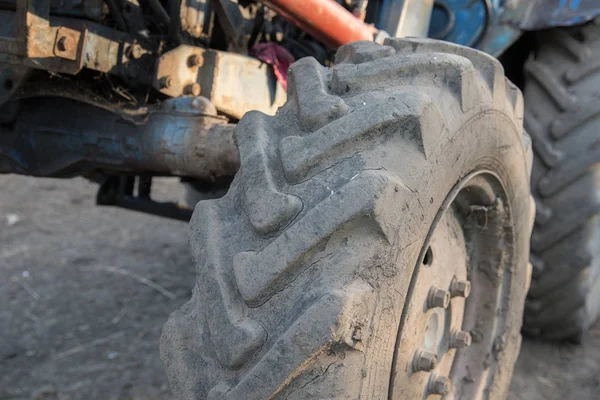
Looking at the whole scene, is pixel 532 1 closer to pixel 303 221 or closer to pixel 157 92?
pixel 157 92

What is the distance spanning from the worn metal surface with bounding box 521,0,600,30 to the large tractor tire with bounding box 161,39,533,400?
2.46 feet

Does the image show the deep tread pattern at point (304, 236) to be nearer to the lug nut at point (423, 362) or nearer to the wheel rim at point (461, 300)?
the wheel rim at point (461, 300)

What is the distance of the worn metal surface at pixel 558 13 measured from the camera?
1.92 metres

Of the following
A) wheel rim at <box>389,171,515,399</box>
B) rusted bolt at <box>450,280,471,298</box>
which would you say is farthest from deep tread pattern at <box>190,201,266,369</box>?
rusted bolt at <box>450,280,471,298</box>

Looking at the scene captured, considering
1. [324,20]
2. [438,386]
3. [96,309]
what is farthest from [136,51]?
[96,309]

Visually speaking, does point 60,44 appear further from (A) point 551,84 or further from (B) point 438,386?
(A) point 551,84

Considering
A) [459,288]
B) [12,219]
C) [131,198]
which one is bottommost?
[12,219]

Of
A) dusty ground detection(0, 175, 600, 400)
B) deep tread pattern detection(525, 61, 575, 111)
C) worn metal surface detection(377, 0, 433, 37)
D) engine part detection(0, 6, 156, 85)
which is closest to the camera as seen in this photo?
engine part detection(0, 6, 156, 85)

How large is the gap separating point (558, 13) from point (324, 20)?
0.83 meters

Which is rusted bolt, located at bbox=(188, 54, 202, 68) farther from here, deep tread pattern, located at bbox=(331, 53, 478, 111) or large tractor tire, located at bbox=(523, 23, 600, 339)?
large tractor tire, located at bbox=(523, 23, 600, 339)

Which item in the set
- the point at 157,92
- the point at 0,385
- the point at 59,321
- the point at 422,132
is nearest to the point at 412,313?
the point at 422,132

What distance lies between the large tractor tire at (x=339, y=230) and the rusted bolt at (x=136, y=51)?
581mm

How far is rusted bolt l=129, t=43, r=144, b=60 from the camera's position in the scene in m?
1.64

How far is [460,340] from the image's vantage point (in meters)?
1.50
